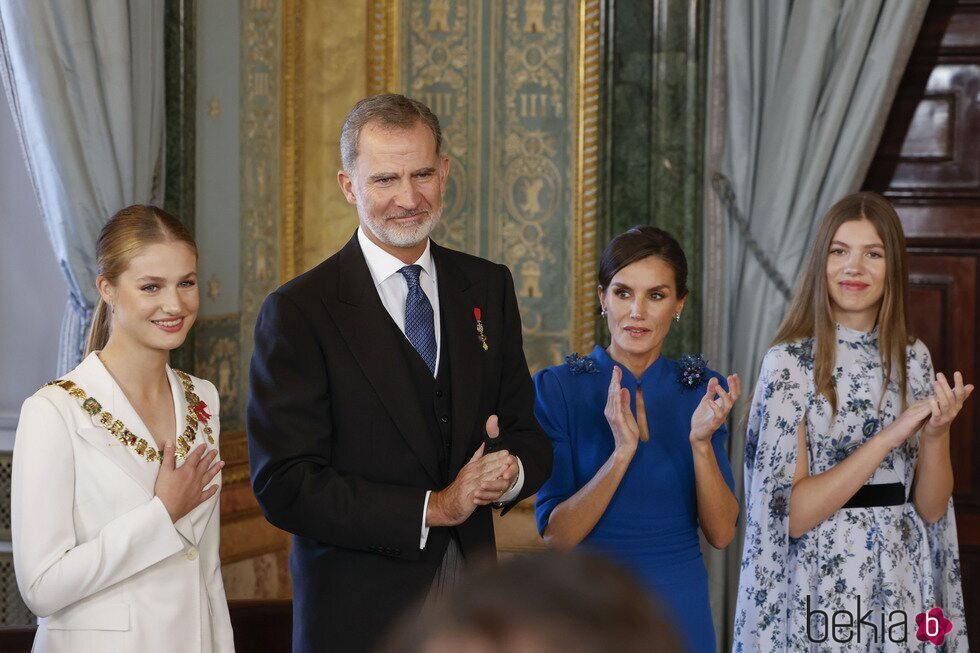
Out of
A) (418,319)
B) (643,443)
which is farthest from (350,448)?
(643,443)

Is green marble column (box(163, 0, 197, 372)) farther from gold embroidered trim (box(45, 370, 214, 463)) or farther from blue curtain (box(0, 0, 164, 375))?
gold embroidered trim (box(45, 370, 214, 463))

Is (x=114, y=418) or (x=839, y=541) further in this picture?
(x=839, y=541)

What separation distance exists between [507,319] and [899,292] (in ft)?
3.97

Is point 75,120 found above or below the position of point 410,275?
above

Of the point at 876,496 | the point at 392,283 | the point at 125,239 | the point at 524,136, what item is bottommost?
the point at 876,496

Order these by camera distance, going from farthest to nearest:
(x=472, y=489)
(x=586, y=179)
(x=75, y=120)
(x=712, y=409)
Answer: (x=586, y=179), (x=75, y=120), (x=712, y=409), (x=472, y=489)

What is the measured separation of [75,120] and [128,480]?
1551mm

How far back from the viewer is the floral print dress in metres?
3.16

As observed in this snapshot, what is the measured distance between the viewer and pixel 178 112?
4.15 meters

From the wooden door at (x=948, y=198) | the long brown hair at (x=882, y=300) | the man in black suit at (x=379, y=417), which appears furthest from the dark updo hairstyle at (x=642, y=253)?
the wooden door at (x=948, y=198)

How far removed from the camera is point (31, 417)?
2414mm

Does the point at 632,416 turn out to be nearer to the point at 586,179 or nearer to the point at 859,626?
the point at 859,626

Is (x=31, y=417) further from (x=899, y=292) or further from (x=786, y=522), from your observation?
(x=899, y=292)

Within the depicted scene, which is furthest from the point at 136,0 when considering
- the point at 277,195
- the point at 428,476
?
the point at 428,476
